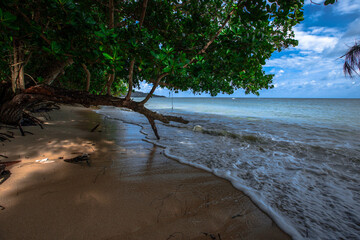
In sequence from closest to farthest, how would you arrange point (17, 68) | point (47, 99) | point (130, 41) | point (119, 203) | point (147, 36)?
point (119, 203)
point (130, 41)
point (147, 36)
point (17, 68)
point (47, 99)

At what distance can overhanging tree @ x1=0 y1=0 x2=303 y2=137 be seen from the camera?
271 cm

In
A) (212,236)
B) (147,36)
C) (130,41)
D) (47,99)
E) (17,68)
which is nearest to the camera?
(212,236)

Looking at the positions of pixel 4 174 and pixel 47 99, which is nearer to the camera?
pixel 4 174

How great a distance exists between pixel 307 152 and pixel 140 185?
517 cm

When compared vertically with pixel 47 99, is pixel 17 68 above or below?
above

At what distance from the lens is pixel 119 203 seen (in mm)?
1834

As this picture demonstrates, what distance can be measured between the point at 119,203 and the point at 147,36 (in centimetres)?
294

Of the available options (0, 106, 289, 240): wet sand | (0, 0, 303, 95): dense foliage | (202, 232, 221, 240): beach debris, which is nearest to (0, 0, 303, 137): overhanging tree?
(0, 0, 303, 95): dense foliage

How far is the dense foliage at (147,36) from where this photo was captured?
8.79ft

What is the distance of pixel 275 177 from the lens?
2.89 meters

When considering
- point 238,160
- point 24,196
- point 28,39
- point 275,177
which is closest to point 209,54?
point 238,160

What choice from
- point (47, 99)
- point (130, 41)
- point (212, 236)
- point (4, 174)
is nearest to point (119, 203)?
point (212, 236)

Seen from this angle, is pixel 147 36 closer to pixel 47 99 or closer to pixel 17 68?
pixel 47 99

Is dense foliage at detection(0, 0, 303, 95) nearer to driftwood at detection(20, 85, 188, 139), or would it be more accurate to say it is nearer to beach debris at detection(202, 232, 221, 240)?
driftwood at detection(20, 85, 188, 139)
